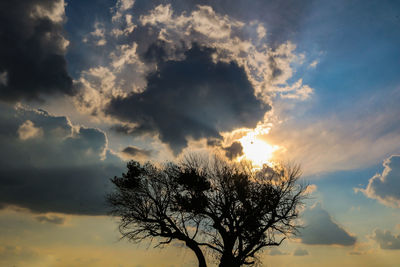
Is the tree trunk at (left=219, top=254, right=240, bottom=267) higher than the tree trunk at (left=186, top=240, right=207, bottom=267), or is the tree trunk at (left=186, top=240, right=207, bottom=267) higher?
the tree trunk at (left=186, top=240, right=207, bottom=267)

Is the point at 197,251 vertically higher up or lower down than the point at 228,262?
higher up

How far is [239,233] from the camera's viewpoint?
72.2 ft

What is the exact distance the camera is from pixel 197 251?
71.6ft

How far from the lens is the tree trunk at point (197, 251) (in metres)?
21.3

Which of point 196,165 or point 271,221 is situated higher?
point 196,165

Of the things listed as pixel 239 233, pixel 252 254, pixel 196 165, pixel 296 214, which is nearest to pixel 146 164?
pixel 196 165

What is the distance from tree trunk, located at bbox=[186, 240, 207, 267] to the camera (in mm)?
21327

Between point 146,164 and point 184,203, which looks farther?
point 146,164

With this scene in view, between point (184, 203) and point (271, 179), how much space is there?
7939 mm

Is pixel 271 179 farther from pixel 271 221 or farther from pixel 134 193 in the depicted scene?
pixel 134 193

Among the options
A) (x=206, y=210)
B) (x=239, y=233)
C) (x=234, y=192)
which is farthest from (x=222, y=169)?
(x=239, y=233)

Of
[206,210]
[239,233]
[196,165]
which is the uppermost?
[196,165]

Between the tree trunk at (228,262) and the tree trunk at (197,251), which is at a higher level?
the tree trunk at (197,251)

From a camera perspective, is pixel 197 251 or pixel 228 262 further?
pixel 197 251
